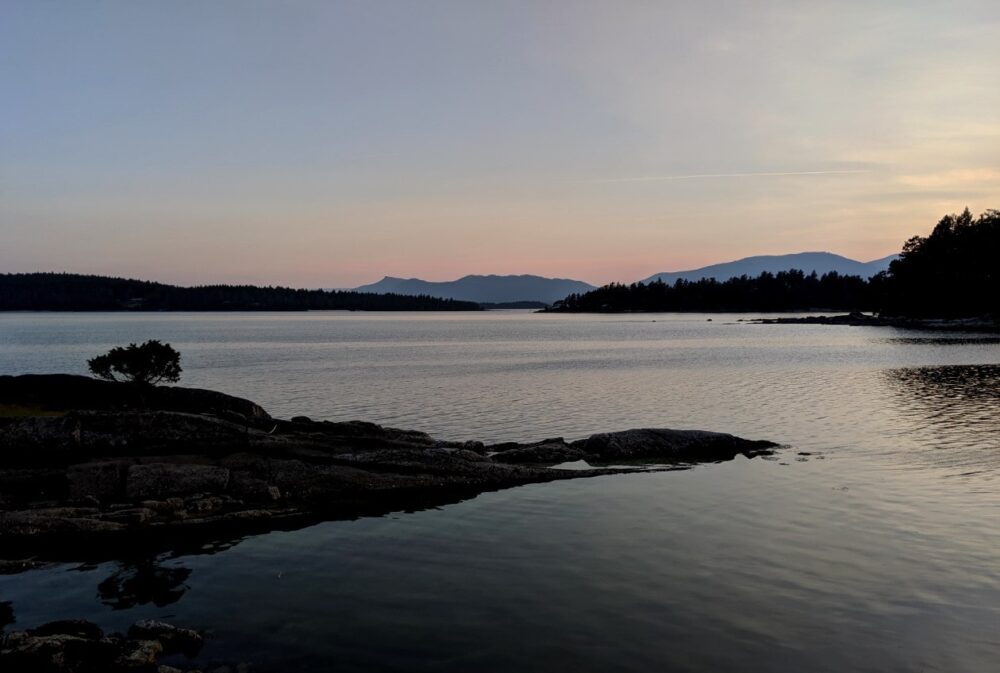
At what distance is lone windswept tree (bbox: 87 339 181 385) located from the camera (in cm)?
3728

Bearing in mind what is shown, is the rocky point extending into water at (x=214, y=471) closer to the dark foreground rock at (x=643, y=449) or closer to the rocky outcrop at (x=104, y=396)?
the dark foreground rock at (x=643, y=449)

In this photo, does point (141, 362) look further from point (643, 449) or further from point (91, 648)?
point (91, 648)

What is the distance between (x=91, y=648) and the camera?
1306 centimetres

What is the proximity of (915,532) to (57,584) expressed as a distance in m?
23.4

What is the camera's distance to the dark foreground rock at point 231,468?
22.2 metres

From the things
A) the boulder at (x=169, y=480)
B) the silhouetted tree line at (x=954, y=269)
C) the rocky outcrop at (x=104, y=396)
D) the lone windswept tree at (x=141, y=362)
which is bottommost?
the boulder at (x=169, y=480)

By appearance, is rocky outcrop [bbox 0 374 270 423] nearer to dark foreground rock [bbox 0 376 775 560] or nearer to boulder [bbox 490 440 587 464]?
dark foreground rock [bbox 0 376 775 560]

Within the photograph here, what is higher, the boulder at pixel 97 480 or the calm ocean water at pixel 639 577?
the boulder at pixel 97 480

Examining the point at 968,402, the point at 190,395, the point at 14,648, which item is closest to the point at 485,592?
the point at 14,648

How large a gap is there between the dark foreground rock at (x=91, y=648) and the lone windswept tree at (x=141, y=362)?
24.9 m

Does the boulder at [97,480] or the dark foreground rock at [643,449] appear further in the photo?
the dark foreground rock at [643,449]

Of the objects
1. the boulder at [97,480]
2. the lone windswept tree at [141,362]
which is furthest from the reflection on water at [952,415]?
the lone windswept tree at [141,362]

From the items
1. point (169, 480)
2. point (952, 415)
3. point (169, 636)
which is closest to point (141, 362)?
point (169, 480)

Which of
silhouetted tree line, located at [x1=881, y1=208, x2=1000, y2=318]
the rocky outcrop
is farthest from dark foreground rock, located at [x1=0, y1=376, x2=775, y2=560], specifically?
silhouetted tree line, located at [x1=881, y1=208, x2=1000, y2=318]
